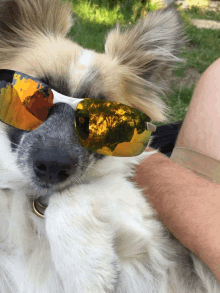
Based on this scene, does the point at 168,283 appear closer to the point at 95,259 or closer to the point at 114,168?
the point at 95,259

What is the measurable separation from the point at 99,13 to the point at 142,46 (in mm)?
4176

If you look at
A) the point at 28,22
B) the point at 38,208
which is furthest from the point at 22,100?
the point at 28,22

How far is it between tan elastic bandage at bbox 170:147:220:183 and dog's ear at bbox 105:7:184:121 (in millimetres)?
391

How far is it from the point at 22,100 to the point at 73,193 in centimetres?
57

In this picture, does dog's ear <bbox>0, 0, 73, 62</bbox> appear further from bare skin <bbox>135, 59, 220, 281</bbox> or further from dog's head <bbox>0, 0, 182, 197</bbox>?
Answer: bare skin <bbox>135, 59, 220, 281</bbox>

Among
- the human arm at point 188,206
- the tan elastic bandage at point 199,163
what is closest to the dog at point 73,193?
the human arm at point 188,206

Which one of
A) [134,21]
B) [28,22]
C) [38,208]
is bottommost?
[38,208]

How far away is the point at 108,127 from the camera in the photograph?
1740mm

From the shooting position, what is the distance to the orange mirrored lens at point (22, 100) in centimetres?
163

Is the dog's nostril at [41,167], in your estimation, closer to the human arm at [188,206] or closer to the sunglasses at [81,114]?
the sunglasses at [81,114]

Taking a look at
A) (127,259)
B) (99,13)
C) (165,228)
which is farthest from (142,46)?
(99,13)

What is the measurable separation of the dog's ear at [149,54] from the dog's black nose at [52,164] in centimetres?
80

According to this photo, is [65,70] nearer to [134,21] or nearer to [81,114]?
[81,114]

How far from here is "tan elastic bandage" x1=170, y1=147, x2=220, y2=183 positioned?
1.91 metres
